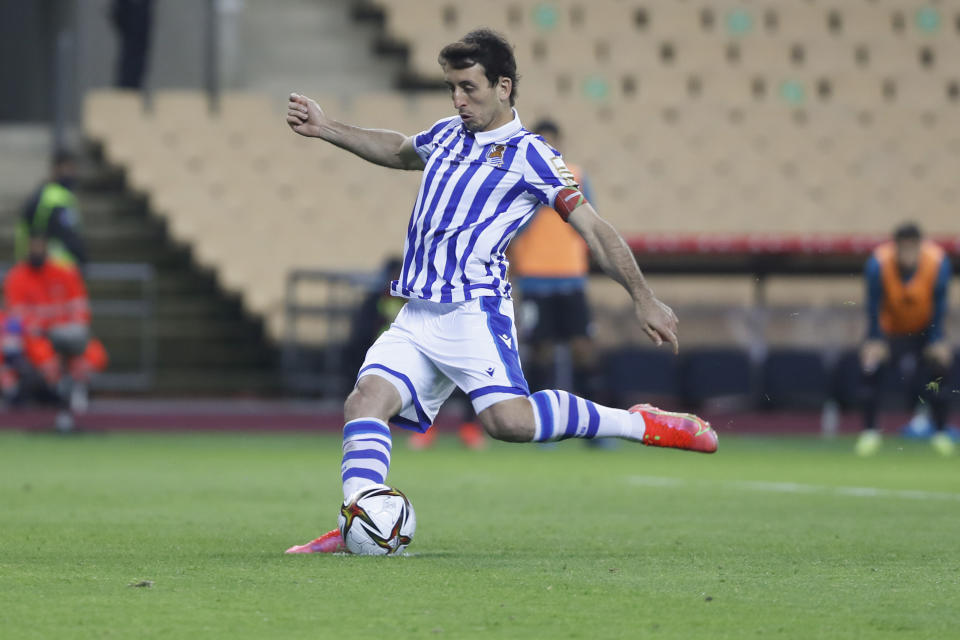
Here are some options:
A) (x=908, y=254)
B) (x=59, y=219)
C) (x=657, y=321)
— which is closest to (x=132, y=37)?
(x=59, y=219)

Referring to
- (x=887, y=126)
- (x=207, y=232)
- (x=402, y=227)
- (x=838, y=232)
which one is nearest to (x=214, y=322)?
(x=207, y=232)

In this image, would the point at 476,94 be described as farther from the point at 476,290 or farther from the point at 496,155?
the point at 476,290

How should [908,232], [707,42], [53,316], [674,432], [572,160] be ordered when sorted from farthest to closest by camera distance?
1. [707,42]
2. [572,160]
3. [53,316]
4. [908,232]
5. [674,432]

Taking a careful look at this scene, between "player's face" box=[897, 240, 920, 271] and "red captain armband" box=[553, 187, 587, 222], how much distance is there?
7189mm

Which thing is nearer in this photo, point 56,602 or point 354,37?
point 56,602

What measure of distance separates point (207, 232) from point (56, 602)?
12957 mm

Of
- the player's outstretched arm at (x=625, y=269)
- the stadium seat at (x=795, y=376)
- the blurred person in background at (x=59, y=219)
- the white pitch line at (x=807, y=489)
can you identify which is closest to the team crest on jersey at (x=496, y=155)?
the player's outstretched arm at (x=625, y=269)

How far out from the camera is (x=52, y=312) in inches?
553

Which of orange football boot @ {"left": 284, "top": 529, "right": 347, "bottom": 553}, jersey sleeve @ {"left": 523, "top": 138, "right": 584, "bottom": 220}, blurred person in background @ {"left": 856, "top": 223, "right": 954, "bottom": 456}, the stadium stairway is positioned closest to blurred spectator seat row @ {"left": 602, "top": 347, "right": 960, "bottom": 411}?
blurred person in background @ {"left": 856, "top": 223, "right": 954, "bottom": 456}

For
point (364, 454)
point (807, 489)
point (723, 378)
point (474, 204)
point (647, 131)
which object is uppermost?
point (647, 131)

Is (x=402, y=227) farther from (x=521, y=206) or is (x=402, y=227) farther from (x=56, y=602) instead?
(x=56, y=602)

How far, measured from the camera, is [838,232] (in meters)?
18.9

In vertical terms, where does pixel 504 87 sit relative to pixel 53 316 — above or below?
above

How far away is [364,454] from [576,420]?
739 mm
